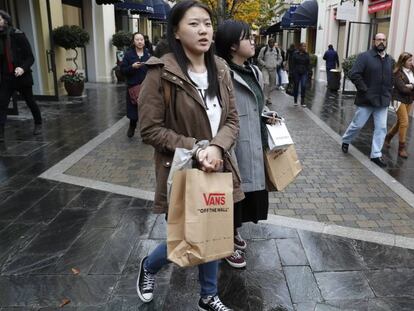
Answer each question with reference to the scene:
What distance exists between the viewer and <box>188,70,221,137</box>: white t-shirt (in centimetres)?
238

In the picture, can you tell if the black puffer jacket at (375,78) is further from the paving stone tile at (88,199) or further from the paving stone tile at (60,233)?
the paving stone tile at (60,233)

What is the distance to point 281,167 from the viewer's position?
3.18 metres

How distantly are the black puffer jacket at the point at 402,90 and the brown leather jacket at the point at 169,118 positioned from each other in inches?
194

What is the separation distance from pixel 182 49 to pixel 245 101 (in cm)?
73

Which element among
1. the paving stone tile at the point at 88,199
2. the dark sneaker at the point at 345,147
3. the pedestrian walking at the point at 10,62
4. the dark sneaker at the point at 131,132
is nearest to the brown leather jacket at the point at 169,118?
the paving stone tile at the point at 88,199

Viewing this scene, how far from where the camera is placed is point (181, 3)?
90.1 inches

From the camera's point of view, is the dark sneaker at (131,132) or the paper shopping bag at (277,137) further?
the dark sneaker at (131,132)

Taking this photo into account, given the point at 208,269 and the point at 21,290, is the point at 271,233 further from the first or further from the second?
the point at 21,290

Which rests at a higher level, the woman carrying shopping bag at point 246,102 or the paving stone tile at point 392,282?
the woman carrying shopping bag at point 246,102

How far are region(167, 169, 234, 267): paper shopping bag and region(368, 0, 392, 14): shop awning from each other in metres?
12.5

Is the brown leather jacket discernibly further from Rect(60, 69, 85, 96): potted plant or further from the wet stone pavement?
Rect(60, 69, 85, 96): potted plant

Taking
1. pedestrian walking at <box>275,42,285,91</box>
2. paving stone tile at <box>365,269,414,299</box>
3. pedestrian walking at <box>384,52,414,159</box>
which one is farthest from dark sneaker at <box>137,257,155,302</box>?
pedestrian walking at <box>275,42,285,91</box>

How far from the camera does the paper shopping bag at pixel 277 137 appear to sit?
9.97 feet

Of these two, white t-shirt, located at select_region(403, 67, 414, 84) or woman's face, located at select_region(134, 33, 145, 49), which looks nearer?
white t-shirt, located at select_region(403, 67, 414, 84)
